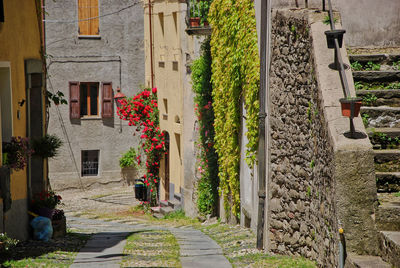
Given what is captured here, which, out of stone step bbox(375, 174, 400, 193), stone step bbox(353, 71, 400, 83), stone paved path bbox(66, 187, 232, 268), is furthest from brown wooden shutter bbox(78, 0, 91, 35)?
stone step bbox(375, 174, 400, 193)

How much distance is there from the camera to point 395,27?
8.19 metres

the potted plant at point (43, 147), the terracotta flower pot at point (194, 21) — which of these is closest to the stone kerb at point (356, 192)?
the potted plant at point (43, 147)

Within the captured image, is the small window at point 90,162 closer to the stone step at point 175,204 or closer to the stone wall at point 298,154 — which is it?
the stone step at point 175,204

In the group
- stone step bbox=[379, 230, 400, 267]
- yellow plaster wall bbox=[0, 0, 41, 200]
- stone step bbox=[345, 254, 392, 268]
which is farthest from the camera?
yellow plaster wall bbox=[0, 0, 41, 200]

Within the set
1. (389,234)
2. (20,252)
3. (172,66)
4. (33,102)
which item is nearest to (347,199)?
(389,234)

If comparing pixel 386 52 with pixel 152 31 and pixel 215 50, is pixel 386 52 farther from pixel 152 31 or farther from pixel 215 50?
pixel 152 31

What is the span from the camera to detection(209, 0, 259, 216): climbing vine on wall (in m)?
9.48

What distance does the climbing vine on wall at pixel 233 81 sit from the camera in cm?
948

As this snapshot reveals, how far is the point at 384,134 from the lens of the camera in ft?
20.6

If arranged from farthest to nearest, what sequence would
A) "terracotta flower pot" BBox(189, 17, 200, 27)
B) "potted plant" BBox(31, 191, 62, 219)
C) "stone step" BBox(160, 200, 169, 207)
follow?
"stone step" BBox(160, 200, 169, 207) < "terracotta flower pot" BBox(189, 17, 200, 27) < "potted plant" BBox(31, 191, 62, 219)

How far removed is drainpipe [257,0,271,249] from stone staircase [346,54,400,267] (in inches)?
58.4

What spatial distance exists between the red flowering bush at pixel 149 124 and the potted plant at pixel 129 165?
4085 mm

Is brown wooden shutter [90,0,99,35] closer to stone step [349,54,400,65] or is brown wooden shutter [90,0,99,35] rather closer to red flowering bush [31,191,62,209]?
red flowering bush [31,191,62,209]

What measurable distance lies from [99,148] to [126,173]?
5.05ft
